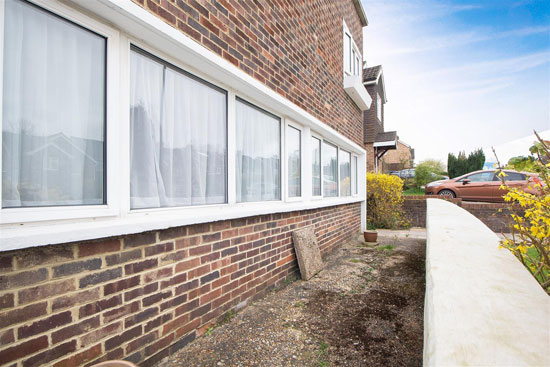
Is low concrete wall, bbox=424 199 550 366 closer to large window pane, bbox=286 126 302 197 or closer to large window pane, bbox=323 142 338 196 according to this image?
large window pane, bbox=286 126 302 197

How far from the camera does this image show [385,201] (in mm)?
9148

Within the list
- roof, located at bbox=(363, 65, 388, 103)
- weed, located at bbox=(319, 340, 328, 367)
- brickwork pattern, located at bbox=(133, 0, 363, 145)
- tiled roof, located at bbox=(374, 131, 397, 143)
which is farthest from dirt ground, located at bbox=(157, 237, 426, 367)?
roof, located at bbox=(363, 65, 388, 103)

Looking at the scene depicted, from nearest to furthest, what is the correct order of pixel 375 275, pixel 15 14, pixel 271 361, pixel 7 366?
1. pixel 7 366
2. pixel 15 14
3. pixel 271 361
4. pixel 375 275

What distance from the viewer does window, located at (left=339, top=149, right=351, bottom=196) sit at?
7.13 metres

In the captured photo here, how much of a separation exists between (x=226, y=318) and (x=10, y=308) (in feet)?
5.91

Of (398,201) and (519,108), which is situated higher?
(519,108)

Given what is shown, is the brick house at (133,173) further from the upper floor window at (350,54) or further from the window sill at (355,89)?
the upper floor window at (350,54)

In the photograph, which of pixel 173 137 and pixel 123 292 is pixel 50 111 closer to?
pixel 173 137

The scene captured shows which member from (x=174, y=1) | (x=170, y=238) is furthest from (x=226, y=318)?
(x=174, y=1)

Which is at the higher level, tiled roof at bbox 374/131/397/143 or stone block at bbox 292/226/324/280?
tiled roof at bbox 374/131/397/143

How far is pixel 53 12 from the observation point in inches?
60.9

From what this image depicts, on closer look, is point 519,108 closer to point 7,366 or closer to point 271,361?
point 271,361

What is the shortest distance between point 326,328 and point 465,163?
2501 cm

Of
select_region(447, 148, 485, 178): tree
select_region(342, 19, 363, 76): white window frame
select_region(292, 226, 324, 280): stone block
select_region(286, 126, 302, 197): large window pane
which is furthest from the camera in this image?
select_region(447, 148, 485, 178): tree
